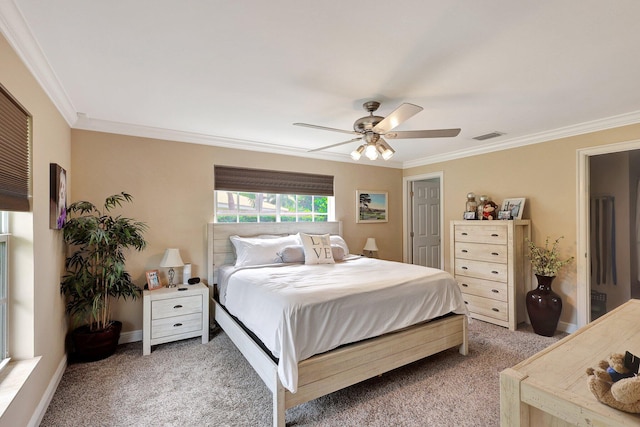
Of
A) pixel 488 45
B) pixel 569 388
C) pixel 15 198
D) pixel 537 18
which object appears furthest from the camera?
pixel 488 45

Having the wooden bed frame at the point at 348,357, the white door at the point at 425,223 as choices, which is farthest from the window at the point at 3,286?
the white door at the point at 425,223

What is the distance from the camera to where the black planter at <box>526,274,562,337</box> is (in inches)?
123

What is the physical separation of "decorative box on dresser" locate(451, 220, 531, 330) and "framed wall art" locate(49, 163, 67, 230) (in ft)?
14.2

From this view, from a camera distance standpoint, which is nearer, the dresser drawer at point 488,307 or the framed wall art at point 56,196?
the framed wall art at point 56,196

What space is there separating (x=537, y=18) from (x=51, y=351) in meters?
3.82

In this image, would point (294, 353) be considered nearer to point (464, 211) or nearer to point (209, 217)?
point (209, 217)

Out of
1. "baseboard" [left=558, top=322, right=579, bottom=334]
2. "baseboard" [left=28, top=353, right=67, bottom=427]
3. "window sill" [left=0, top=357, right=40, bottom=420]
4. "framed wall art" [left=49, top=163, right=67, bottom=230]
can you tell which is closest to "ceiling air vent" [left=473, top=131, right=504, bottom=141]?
"baseboard" [left=558, top=322, right=579, bottom=334]

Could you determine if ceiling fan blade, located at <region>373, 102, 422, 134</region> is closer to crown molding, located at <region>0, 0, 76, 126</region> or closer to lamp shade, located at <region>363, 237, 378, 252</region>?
crown molding, located at <region>0, 0, 76, 126</region>

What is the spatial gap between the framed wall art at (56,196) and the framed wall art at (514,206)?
4721 mm

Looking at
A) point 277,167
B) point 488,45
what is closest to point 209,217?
point 277,167

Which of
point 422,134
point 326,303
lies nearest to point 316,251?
point 326,303

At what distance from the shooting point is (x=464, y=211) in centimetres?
436

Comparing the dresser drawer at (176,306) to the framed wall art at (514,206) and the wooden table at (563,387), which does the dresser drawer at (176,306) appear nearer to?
the wooden table at (563,387)

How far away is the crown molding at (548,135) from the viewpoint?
2.89 meters
